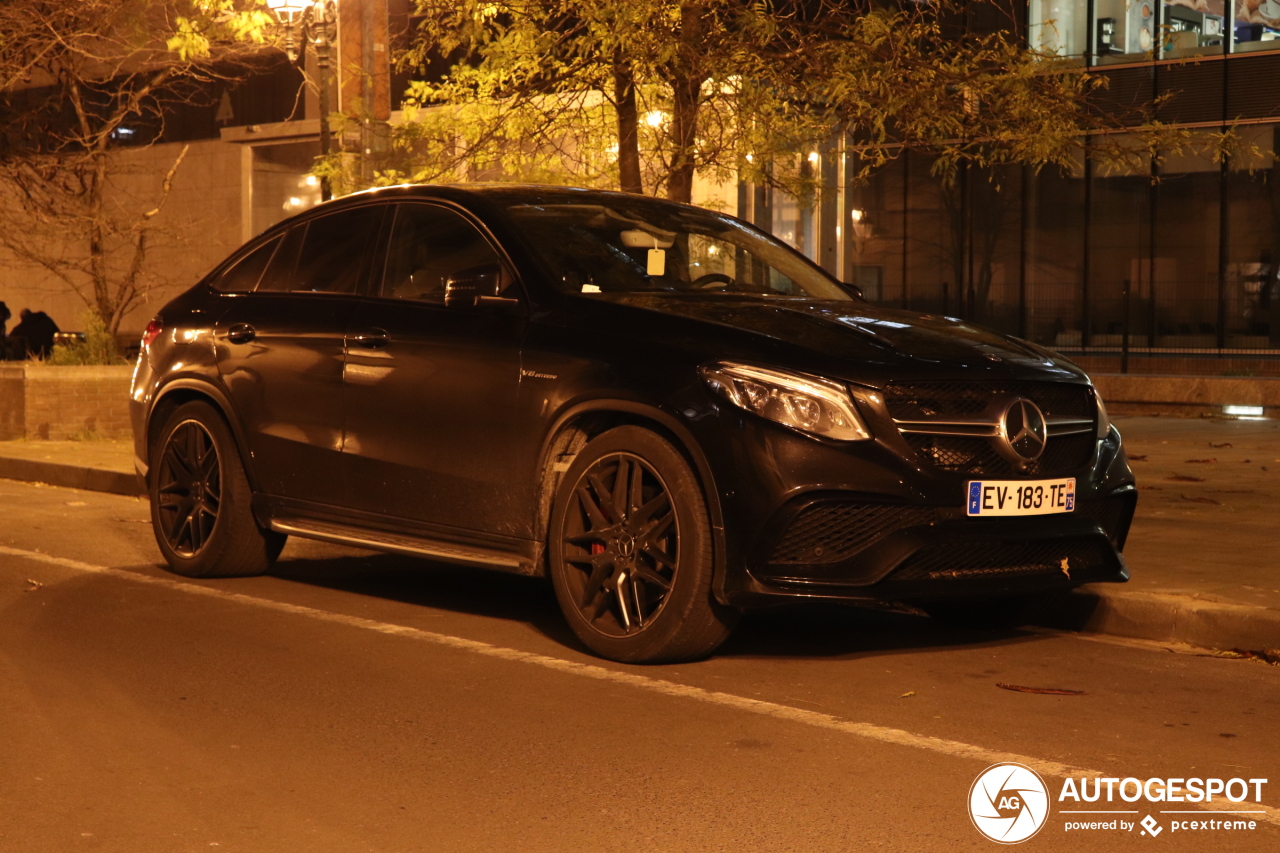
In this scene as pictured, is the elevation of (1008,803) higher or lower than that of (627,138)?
lower

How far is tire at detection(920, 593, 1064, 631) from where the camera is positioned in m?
6.98

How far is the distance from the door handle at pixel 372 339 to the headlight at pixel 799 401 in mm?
1852

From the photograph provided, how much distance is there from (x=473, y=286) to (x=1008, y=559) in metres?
2.32

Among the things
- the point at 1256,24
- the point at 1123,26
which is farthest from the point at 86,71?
the point at 1256,24

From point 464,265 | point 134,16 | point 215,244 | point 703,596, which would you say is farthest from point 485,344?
point 215,244

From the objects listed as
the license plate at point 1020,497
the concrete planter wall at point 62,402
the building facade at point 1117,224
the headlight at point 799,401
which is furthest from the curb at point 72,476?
the building facade at point 1117,224

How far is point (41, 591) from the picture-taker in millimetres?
7828

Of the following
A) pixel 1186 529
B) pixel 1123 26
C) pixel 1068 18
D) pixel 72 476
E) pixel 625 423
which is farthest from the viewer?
pixel 1068 18

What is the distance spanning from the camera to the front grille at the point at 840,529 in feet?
18.7

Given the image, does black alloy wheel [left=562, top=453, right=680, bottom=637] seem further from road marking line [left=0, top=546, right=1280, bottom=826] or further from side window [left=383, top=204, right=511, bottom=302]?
side window [left=383, top=204, right=511, bottom=302]

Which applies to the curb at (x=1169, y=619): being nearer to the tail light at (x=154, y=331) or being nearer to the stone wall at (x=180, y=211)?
the tail light at (x=154, y=331)

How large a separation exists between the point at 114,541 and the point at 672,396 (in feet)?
16.0

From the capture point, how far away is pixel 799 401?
18.8ft

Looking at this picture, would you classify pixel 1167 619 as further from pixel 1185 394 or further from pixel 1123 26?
pixel 1123 26
